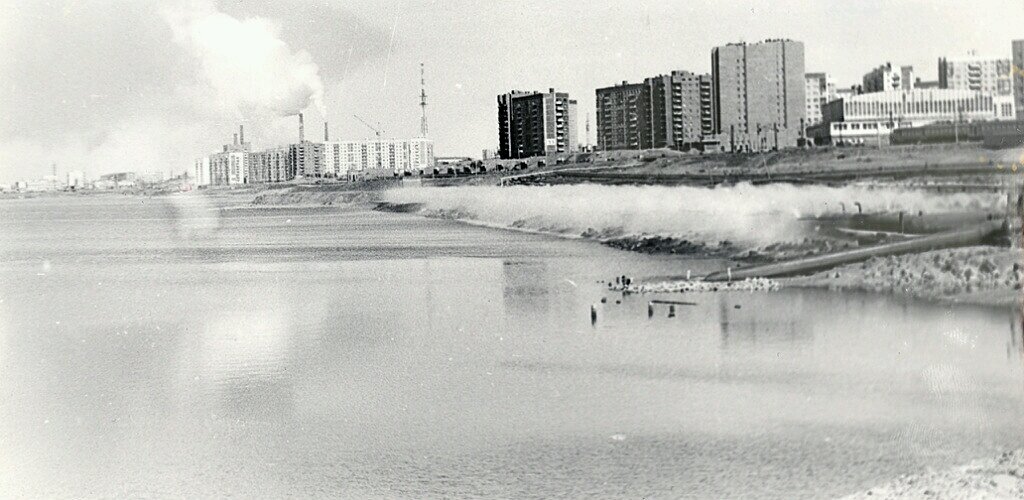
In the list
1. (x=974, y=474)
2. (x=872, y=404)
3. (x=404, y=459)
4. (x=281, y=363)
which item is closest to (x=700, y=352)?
(x=872, y=404)

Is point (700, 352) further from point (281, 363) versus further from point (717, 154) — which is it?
point (281, 363)

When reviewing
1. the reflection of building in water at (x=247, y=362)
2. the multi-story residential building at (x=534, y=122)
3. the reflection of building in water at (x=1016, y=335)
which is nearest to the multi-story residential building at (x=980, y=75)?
the reflection of building in water at (x=1016, y=335)

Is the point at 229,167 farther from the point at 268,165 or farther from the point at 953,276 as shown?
the point at 953,276

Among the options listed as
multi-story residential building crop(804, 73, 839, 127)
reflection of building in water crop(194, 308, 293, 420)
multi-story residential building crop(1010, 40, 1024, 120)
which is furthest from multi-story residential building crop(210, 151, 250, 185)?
multi-story residential building crop(1010, 40, 1024, 120)

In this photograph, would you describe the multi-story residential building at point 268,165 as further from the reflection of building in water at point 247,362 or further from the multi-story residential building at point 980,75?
the multi-story residential building at point 980,75

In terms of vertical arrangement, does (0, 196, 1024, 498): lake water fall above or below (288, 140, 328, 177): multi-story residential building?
below

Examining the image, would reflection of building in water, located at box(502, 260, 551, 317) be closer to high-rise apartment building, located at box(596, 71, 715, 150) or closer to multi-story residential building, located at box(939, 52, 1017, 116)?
high-rise apartment building, located at box(596, 71, 715, 150)
